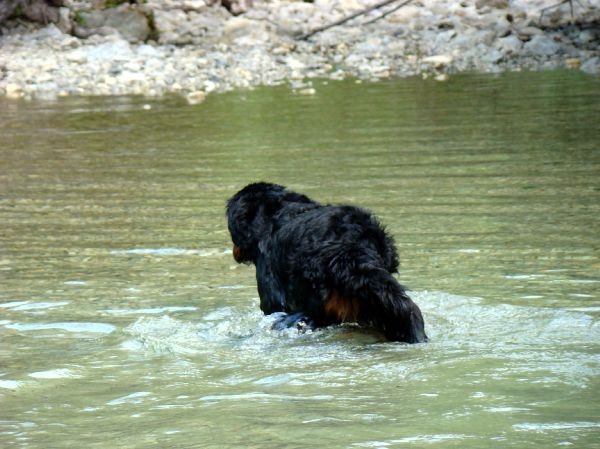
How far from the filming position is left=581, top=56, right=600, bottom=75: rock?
18.6m

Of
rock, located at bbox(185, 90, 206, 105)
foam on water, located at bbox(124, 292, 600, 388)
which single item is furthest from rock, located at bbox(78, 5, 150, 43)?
foam on water, located at bbox(124, 292, 600, 388)

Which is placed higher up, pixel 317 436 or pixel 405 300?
pixel 405 300

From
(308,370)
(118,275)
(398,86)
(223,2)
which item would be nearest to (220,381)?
(308,370)

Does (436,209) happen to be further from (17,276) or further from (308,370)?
(308,370)

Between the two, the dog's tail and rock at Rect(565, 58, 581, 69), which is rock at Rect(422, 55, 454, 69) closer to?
rock at Rect(565, 58, 581, 69)

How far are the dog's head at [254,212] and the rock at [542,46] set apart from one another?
594 inches

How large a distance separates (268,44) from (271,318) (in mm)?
16987

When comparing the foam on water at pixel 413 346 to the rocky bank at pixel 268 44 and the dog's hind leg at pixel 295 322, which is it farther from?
the rocky bank at pixel 268 44

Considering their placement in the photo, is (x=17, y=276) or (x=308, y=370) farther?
(x=17, y=276)

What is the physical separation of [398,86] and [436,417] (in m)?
14.2

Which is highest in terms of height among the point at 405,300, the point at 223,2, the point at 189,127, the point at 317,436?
the point at 223,2

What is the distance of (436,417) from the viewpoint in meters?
4.48

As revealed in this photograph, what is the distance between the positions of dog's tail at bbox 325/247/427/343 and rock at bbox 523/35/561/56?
1596 centimetres

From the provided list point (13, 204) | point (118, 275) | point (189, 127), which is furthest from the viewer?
point (189, 127)
